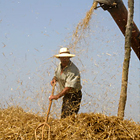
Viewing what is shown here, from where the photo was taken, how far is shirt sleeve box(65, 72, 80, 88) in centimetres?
455

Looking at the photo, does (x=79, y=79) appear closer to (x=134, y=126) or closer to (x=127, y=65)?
(x=127, y=65)

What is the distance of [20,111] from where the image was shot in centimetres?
559

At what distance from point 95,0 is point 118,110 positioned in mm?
2375

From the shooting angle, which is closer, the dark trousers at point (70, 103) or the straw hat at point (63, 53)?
the straw hat at point (63, 53)

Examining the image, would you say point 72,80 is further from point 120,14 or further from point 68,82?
point 120,14

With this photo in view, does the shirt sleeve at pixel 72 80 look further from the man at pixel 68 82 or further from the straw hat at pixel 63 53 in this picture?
the straw hat at pixel 63 53

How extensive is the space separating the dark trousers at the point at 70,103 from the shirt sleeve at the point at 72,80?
10.2 inches

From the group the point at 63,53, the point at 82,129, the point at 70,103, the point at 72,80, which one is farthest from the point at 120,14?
the point at 82,129

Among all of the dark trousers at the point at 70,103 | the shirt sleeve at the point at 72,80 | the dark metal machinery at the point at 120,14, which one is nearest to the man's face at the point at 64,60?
the shirt sleeve at the point at 72,80

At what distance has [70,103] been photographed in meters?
4.84

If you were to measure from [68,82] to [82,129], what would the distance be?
1065mm

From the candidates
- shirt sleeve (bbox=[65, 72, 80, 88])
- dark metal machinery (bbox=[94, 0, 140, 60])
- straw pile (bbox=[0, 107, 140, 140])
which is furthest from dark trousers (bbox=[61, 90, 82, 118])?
dark metal machinery (bbox=[94, 0, 140, 60])

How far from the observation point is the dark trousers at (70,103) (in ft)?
15.8

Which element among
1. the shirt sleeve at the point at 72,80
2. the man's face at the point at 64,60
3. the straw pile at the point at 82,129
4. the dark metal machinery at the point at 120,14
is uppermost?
the dark metal machinery at the point at 120,14
